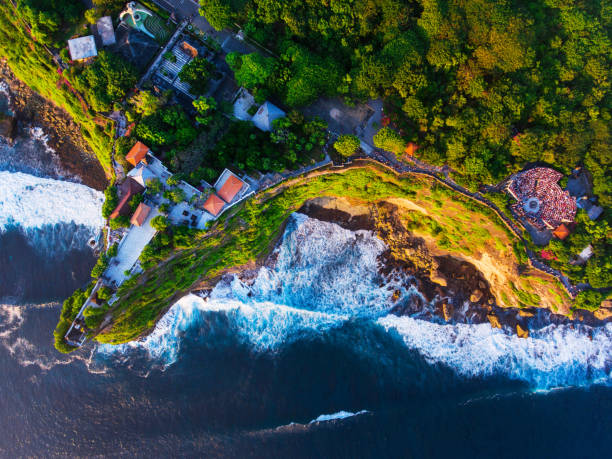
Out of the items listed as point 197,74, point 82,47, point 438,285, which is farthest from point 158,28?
point 438,285

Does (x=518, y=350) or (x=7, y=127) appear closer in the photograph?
(x=7, y=127)

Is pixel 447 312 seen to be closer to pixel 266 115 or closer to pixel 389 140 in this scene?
pixel 389 140

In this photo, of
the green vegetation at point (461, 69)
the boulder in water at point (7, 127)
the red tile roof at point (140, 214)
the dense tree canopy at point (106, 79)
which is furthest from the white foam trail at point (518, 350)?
the boulder in water at point (7, 127)

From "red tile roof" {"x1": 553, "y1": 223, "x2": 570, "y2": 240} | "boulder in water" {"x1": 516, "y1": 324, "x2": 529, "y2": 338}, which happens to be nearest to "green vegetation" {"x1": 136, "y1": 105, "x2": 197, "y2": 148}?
"red tile roof" {"x1": 553, "y1": 223, "x2": 570, "y2": 240}

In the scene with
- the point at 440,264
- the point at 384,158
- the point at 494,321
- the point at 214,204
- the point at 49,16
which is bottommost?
the point at 214,204

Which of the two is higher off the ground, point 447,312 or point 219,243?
point 447,312
